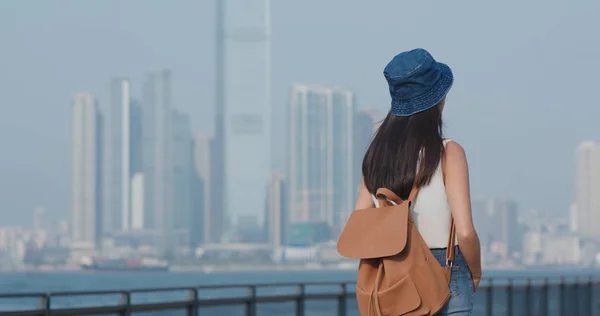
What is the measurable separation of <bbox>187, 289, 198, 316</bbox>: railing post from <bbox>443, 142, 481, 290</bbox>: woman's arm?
6.52 meters

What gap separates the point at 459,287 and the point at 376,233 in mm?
294

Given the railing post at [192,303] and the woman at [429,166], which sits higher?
the woman at [429,166]

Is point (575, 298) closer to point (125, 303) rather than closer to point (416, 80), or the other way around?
point (125, 303)

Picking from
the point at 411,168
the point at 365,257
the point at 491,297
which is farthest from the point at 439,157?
the point at 491,297

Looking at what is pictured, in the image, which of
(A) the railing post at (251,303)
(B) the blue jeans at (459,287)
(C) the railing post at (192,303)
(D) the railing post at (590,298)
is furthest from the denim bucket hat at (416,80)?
(D) the railing post at (590,298)

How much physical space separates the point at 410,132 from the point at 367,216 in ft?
0.96

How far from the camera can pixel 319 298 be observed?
12172mm

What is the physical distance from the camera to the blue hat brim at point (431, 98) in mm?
3652

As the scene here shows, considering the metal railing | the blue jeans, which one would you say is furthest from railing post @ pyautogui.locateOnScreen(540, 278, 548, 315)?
the blue jeans

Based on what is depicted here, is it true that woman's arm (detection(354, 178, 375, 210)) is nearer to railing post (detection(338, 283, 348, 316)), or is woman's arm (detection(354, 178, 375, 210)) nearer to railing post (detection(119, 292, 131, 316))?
railing post (detection(119, 292, 131, 316))

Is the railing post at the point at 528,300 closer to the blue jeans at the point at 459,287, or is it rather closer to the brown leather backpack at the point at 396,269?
the blue jeans at the point at 459,287

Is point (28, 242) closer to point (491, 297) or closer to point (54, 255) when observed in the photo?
point (54, 255)

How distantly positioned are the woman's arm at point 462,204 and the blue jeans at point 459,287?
0.09 ft

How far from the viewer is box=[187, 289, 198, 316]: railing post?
9953 millimetres
